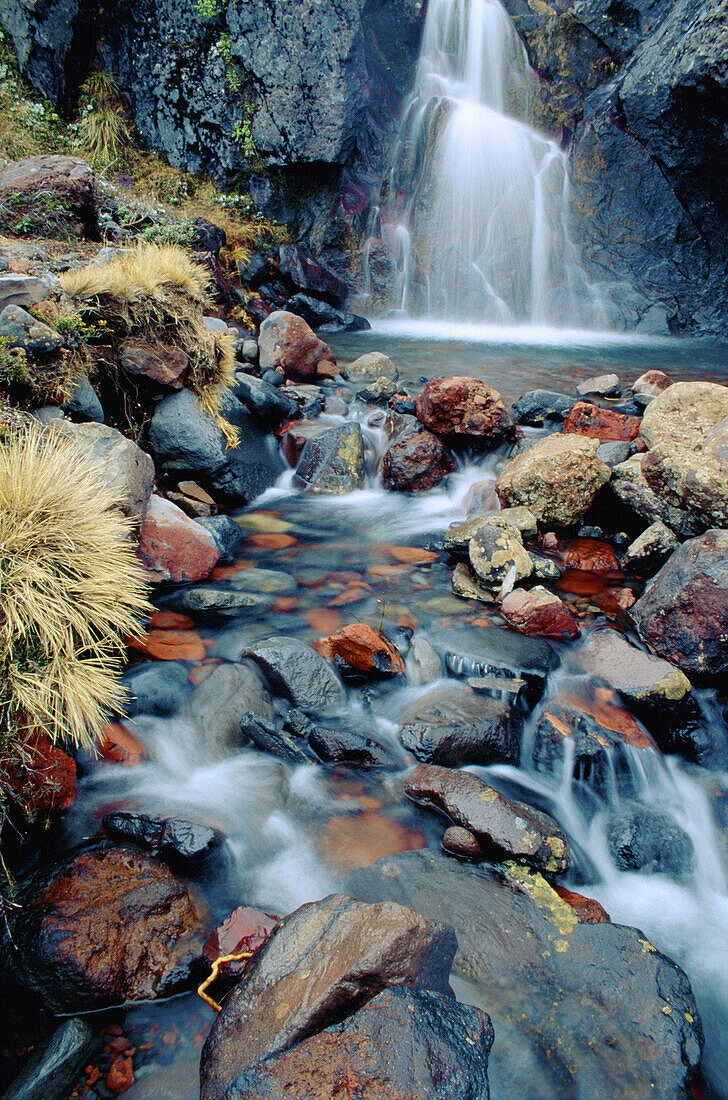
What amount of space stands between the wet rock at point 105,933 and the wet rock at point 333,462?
17.4 feet

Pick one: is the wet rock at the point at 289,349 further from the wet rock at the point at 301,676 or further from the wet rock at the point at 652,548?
the wet rock at the point at 301,676

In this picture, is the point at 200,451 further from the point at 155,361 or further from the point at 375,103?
the point at 375,103

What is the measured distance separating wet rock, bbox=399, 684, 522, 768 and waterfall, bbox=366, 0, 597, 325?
53.7ft

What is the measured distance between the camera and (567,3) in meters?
19.5

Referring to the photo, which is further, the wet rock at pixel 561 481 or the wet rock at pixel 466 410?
the wet rock at pixel 466 410

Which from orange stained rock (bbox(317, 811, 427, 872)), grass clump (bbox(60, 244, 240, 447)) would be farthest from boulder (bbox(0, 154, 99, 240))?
orange stained rock (bbox(317, 811, 427, 872))

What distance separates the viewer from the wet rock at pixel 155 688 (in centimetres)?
371

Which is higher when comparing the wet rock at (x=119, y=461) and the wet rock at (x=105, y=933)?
the wet rock at (x=119, y=461)

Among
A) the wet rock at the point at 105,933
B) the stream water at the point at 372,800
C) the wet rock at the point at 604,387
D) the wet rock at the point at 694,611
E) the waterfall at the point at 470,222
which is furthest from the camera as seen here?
the waterfall at the point at 470,222

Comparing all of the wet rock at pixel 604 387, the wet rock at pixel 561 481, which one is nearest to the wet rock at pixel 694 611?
the wet rock at pixel 561 481

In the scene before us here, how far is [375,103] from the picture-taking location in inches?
721

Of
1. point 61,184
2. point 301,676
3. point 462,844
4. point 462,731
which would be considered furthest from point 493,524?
point 61,184

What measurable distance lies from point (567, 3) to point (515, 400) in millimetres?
18962

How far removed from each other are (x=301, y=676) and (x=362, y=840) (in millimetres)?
1181
